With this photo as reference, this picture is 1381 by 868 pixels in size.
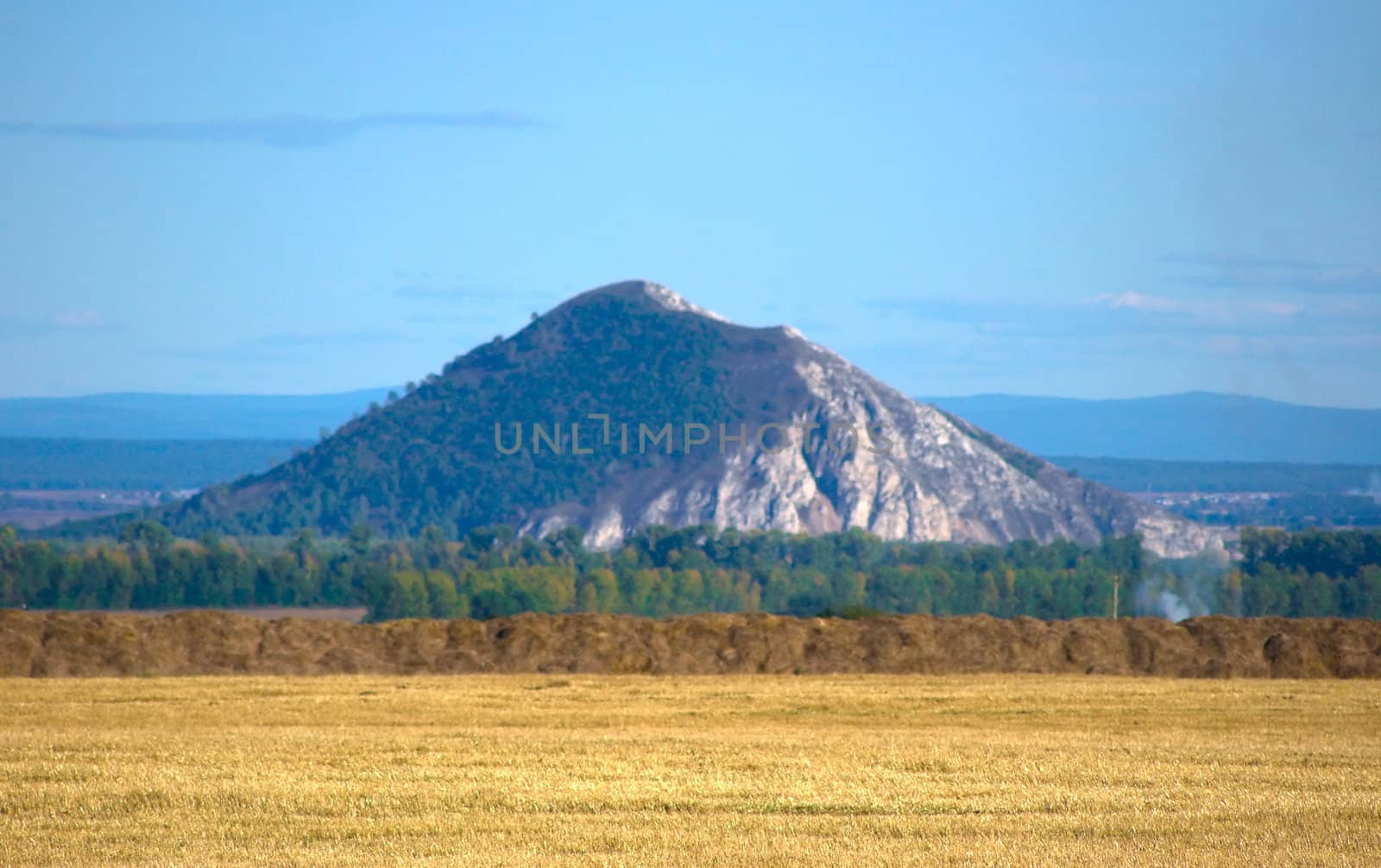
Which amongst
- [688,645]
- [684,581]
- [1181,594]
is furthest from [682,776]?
[684,581]

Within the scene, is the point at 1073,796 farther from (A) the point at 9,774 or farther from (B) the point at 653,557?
(B) the point at 653,557

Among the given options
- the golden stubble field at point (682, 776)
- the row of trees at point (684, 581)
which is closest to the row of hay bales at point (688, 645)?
the golden stubble field at point (682, 776)

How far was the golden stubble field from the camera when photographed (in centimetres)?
1569

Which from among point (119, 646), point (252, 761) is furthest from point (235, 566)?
point (252, 761)

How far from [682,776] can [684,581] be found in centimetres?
11390

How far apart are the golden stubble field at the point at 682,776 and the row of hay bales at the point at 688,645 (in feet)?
15.5

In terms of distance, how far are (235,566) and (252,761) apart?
115 meters

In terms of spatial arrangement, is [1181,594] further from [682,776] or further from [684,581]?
[682,776]

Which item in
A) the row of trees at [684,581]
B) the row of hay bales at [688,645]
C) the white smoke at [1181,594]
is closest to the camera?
the row of hay bales at [688,645]

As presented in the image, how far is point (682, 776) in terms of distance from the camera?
65.2 ft

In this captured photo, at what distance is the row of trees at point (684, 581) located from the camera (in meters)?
118

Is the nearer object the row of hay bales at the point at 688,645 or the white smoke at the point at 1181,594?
the row of hay bales at the point at 688,645

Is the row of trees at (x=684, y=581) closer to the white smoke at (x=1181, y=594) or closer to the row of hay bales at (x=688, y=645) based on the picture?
the white smoke at (x=1181, y=594)

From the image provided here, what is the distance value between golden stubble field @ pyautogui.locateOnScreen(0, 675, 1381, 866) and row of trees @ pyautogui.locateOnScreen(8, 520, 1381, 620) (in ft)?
→ 266
